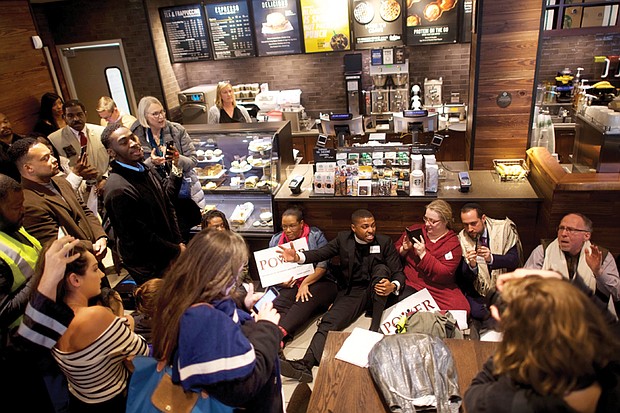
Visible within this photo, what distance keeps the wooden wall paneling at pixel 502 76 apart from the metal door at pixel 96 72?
209 inches

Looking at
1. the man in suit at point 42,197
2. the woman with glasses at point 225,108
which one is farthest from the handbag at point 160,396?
the woman with glasses at point 225,108

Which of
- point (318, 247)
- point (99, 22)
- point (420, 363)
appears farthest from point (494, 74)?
point (99, 22)

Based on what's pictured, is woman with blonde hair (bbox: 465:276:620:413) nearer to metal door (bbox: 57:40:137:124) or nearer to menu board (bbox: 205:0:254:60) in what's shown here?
menu board (bbox: 205:0:254:60)

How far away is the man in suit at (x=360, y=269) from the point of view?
3.40m

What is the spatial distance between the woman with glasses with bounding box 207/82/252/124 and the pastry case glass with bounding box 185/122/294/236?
1.94 ft

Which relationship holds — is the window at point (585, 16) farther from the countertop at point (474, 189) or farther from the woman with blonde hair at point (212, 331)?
the woman with blonde hair at point (212, 331)

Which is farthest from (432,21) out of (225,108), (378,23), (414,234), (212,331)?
(212,331)

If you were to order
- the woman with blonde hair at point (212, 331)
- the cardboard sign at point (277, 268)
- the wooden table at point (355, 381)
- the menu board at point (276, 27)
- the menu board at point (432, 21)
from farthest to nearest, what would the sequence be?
1. the menu board at point (276, 27)
2. the menu board at point (432, 21)
3. the cardboard sign at point (277, 268)
4. the wooden table at point (355, 381)
5. the woman with blonde hair at point (212, 331)

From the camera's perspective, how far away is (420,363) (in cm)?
215

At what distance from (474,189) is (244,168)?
2.20 meters

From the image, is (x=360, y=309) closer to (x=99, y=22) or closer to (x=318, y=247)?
(x=318, y=247)

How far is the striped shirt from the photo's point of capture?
1.76 metres

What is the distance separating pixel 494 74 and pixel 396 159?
1130 mm

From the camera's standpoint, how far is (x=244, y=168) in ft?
14.1
